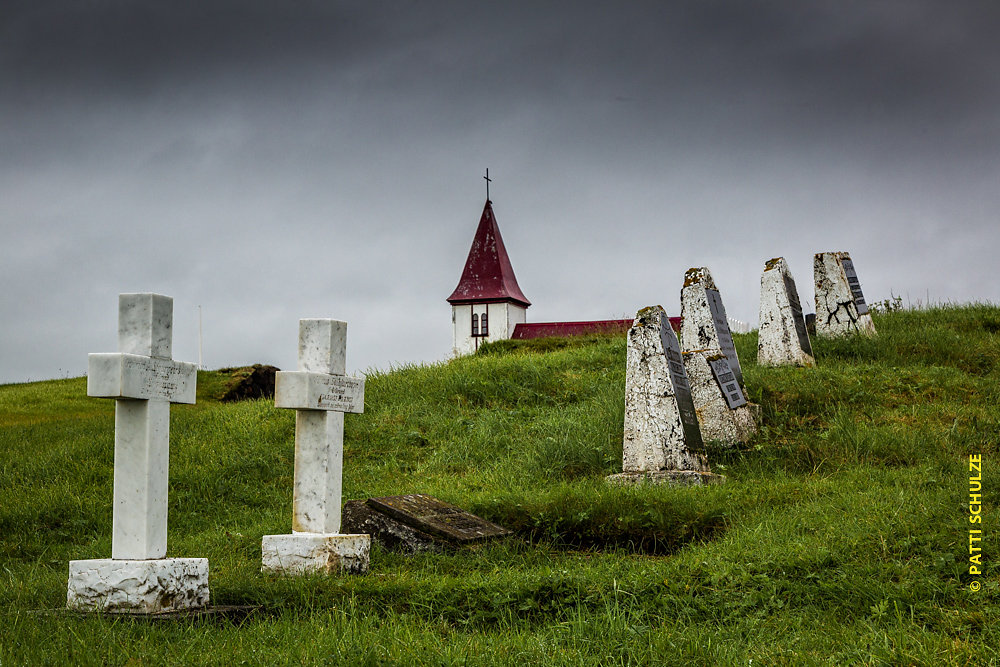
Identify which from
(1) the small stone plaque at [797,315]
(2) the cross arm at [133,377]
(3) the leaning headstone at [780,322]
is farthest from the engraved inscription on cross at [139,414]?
(1) the small stone plaque at [797,315]

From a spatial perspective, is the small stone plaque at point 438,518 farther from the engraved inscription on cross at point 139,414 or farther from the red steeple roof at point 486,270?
the red steeple roof at point 486,270

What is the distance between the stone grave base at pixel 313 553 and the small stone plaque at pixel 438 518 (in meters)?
0.53

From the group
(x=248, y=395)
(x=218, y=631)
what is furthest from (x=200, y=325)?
(x=218, y=631)

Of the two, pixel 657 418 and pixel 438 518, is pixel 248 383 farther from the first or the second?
pixel 438 518

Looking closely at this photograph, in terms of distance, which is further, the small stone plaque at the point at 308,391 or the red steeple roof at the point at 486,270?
the red steeple roof at the point at 486,270

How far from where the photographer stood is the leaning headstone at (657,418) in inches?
352

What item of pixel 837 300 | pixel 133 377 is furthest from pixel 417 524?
pixel 837 300

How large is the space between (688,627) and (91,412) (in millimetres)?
16308

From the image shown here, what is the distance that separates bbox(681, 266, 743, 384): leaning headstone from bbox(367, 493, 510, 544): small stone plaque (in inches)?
194

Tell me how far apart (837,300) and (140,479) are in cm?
1278

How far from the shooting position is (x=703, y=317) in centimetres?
1132

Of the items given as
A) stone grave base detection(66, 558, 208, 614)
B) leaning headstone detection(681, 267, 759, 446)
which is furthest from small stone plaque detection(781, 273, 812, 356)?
stone grave base detection(66, 558, 208, 614)

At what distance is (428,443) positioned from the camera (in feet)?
39.9

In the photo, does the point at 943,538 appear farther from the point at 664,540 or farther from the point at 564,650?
the point at 564,650
